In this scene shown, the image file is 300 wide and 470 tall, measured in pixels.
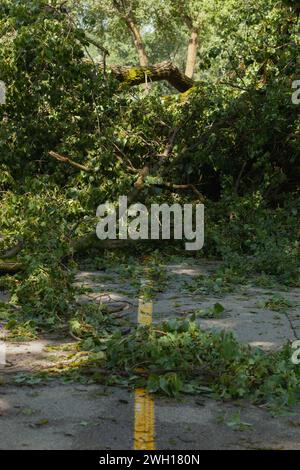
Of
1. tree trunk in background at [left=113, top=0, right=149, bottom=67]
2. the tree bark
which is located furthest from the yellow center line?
tree trunk in background at [left=113, top=0, right=149, bottom=67]

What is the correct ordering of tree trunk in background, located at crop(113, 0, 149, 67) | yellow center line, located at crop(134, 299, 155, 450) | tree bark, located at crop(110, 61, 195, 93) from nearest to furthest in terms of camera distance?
yellow center line, located at crop(134, 299, 155, 450), tree bark, located at crop(110, 61, 195, 93), tree trunk in background, located at crop(113, 0, 149, 67)

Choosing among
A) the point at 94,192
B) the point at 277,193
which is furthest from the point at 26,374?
the point at 277,193

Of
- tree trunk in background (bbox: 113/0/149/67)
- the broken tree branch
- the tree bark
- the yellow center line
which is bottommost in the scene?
the yellow center line

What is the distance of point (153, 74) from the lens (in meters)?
14.0

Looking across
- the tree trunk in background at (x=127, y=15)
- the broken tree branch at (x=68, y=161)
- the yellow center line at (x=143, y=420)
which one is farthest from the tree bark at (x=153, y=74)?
the tree trunk in background at (x=127, y=15)

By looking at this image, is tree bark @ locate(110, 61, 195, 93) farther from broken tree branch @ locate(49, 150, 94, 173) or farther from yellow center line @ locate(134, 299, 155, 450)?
yellow center line @ locate(134, 299, 155, 450)

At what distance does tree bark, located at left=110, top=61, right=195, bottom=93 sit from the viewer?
1325cm

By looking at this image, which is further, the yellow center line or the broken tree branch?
the broken tree branch

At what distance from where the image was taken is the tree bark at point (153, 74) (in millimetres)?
13250

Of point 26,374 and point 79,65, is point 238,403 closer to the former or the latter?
point 26,374

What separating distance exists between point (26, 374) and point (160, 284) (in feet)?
13.8

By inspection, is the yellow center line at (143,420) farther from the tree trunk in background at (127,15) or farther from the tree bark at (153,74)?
the tree trunk in background at (127,15)

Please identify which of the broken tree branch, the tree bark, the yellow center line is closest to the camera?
the yellow center line

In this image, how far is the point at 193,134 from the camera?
12781 millimetres
